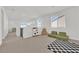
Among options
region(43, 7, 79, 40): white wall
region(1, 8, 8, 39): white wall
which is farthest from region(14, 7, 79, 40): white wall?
region(1, 8, 8, 39): white wall

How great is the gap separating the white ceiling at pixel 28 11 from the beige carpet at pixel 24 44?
1.36 ft

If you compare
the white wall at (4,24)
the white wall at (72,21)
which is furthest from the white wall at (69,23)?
the white wall at (4,24)

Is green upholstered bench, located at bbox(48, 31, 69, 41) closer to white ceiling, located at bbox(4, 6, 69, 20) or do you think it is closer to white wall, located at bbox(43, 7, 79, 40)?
white wall, located at bbox(43, 7, 79, 40)

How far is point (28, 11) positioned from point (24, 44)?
0.71 meters

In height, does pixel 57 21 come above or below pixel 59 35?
above

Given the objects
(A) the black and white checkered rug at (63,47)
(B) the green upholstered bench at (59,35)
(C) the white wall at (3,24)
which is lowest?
(A) the black and white checkered rug at (63,47)

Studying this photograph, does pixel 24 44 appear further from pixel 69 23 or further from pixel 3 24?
pixel 69 23

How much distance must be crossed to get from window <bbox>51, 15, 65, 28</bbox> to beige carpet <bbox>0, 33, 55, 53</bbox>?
32 centimetres

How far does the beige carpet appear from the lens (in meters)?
1.96

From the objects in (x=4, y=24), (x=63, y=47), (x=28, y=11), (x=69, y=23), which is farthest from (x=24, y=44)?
(x=69, y=23)

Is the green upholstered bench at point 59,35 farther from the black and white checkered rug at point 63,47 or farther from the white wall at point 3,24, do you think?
the white wall at point 3,24

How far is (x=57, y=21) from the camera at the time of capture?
6.77 ft

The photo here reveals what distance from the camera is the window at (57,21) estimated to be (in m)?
2.05
